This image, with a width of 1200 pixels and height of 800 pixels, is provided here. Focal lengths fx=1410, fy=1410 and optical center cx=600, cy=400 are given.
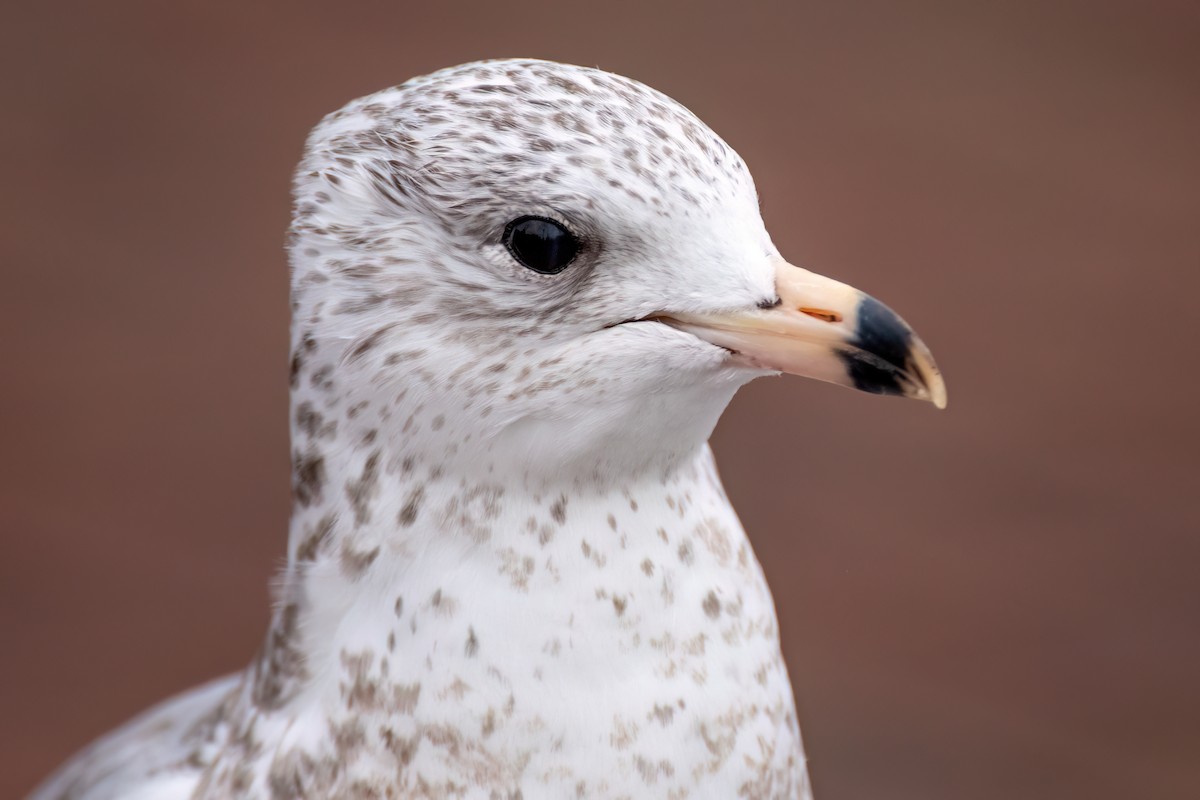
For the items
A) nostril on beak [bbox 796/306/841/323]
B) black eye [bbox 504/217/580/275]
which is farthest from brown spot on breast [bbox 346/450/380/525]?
nostril on beak [bbox 796/306/841/323]

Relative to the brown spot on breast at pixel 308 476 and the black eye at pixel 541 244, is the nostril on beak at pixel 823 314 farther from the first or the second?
the brown spot on breast at pixel 308 476

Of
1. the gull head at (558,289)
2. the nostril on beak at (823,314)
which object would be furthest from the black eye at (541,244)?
the nostril on beak at (823,314)

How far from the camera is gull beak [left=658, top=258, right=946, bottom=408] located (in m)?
0.74

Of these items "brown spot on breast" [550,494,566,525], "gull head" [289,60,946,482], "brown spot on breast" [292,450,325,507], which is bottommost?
"brown spot on breast" [292,450,325,507]

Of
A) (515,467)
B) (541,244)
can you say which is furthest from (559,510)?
(541,244)

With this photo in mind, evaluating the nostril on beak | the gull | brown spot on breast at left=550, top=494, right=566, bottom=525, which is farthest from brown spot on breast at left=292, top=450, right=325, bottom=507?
the nostril on beak

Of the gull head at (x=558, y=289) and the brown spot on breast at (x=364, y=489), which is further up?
the gull head at (x=558, y=289)

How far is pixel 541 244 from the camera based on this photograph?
74 cm

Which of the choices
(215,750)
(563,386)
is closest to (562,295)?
(563,386)

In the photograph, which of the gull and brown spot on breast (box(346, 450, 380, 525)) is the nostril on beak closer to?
the gull

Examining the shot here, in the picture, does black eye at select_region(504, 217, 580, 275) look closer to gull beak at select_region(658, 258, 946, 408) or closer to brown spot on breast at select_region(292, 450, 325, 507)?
gull beak at select_region(658, 258, 946, 408)

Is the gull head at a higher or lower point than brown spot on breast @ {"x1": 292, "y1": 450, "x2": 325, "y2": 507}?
higher

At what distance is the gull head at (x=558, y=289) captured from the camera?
734mm

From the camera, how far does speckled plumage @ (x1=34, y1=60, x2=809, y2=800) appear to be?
0.74 meters
